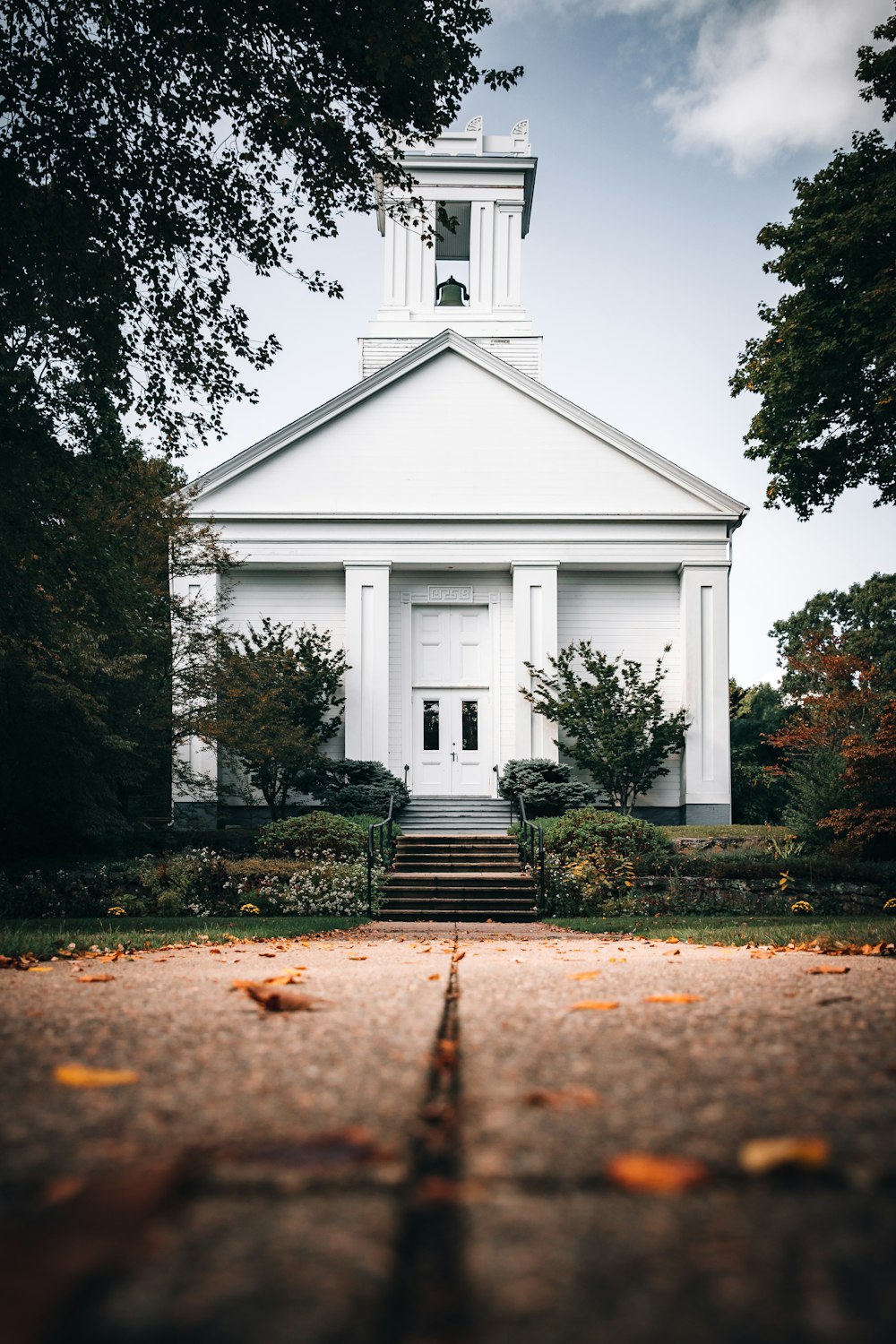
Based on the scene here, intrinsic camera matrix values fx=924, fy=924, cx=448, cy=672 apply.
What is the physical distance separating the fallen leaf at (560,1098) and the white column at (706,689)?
1880cm

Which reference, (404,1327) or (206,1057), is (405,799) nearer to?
(206,1057)

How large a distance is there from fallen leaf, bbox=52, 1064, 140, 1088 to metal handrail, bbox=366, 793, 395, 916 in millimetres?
10772

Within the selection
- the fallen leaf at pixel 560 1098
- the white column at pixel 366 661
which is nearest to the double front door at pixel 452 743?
the white column at pixel 366 661

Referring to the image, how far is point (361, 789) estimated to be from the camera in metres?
18.0

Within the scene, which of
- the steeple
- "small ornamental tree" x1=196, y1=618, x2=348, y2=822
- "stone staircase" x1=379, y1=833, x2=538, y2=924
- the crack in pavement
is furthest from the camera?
the steeple

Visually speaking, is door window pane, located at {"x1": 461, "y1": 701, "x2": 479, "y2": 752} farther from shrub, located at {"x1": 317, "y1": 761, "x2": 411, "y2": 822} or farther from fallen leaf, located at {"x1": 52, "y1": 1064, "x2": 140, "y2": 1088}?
fallen leaf, located at {"x1": 52, "y1": 1064, "x2": 140, "y2": 1088}

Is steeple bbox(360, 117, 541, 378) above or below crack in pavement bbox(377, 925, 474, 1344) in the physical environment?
above

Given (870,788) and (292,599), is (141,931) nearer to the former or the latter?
(870,788)

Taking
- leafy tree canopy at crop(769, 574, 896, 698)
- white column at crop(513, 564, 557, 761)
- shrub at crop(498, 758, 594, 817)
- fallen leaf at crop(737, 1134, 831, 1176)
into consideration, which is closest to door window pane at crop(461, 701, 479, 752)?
white column at crop(513, 564, 557, 761)

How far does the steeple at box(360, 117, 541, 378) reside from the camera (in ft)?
80.3

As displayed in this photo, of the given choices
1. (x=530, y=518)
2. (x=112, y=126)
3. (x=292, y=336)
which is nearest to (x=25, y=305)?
(x=112, y=126)

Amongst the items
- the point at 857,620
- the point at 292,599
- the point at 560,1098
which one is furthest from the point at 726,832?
the point at 857,620

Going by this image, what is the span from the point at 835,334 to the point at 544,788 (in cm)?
1075

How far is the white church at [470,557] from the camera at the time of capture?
20.5 m
